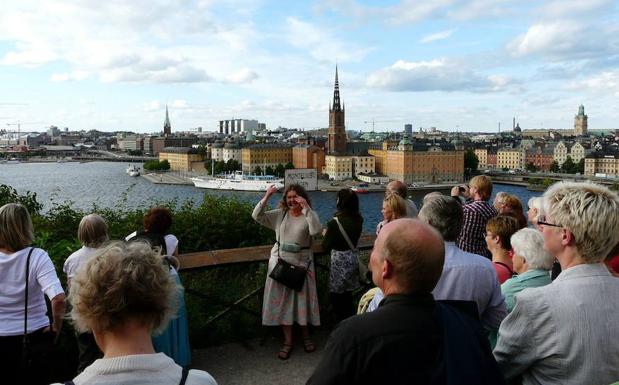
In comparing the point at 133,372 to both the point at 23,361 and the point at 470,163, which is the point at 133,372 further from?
the point at 470,163

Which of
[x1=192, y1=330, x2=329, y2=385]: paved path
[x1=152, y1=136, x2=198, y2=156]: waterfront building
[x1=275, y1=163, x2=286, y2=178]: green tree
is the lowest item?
[x1=275, y1=163, x2=286, y2=178]: green tree

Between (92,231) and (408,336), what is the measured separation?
126 cm

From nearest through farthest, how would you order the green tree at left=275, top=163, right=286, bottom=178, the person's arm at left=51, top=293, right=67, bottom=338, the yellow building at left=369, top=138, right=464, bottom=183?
1. the person's arm at left=51, top=293, right=67, bottom=338
2. the yellow building at left=369, top=138, right=464, bottom=183
3. the green tree at left=275, top=163, right=286, bottom=178

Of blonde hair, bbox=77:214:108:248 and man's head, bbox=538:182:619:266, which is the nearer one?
man's head, bbox=538:182:619:266

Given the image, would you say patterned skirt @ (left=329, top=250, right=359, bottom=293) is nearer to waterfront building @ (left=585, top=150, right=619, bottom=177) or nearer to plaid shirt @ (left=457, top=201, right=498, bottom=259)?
plaid shirt @ (left=457, top=201, right=498, bottom=259)

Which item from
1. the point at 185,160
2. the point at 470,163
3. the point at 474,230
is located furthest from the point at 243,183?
the point at 474,230

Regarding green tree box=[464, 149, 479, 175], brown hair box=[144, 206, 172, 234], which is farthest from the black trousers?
green tree box=[464, 149, 479, 175]

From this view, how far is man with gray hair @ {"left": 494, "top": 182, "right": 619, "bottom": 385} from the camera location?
3.72 feet

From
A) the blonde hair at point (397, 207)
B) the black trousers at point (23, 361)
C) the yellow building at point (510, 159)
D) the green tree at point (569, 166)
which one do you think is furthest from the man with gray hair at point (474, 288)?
the yellow building at point (510, 159)

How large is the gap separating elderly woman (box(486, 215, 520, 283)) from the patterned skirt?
701 mm

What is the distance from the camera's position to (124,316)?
36.2 inches

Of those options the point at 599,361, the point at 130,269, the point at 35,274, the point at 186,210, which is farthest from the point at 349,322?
the point at 186,210

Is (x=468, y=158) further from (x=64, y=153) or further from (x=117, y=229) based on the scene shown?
(x=64, y=153)

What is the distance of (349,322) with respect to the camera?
1.00 m
